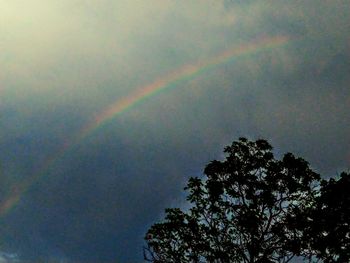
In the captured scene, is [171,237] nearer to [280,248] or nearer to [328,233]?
[280,248]

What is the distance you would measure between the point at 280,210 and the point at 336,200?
5370 millimetres

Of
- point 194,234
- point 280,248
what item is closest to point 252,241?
point 280,248

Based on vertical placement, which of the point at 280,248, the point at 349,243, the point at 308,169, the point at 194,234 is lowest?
the point at 349,243

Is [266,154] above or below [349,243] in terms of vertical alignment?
above

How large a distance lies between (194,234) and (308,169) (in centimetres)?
1024

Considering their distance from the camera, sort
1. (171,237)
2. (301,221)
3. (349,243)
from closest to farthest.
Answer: (349,243), (301,221), (171,237)

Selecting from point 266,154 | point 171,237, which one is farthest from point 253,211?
point 171,237

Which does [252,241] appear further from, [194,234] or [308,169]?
[308,169]

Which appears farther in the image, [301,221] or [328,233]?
[301,221]

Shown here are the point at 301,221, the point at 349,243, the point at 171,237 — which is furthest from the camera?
the point at 171,237

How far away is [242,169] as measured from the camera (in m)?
31.2

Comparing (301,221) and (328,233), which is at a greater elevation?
(301,221)

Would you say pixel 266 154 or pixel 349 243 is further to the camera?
pixel 266 154

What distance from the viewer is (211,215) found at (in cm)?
3203
